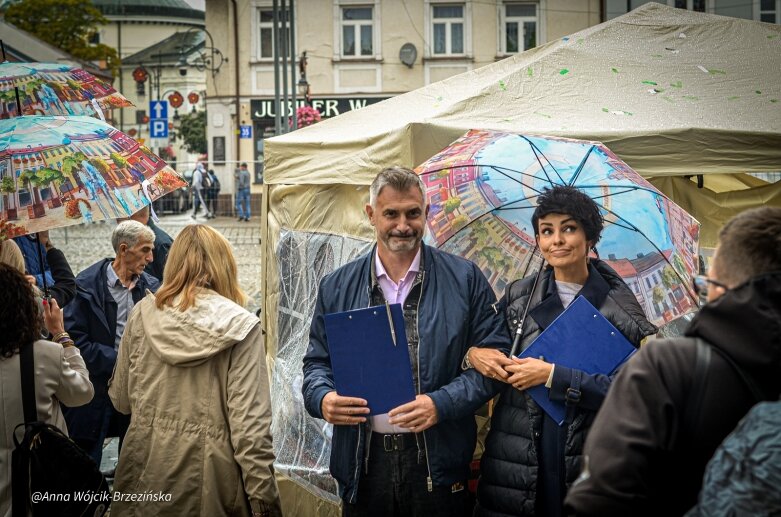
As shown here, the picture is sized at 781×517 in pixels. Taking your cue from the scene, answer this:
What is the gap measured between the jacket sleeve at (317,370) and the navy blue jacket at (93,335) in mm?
2075

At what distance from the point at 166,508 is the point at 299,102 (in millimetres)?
26390

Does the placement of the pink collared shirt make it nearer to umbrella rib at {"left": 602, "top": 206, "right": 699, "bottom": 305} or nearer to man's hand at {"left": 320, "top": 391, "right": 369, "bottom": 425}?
man's hand at {"left": 320, "top": 391, "right": 369, "bottom": 425}

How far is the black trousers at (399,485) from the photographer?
3.34 metres

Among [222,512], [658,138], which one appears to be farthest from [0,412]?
[658,138]

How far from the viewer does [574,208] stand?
3508 mm

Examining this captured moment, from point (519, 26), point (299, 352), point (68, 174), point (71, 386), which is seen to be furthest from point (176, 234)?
point (519, 26)

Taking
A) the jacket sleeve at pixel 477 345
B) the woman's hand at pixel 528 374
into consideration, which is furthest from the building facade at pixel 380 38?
the woman's hand at pixel 528 374

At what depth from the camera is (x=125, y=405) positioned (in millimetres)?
3912

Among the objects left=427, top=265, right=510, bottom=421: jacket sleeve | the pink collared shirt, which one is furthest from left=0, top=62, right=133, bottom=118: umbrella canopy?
left=427, top=265, right=510, bottom=421: jacket sleeve

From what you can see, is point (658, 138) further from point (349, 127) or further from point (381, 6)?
point (381, 6)

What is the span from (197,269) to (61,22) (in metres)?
37.9

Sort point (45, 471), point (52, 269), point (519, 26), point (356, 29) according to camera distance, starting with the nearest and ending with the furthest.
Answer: point (45, 471), point (52, 269), point (519, 26), point (356, 29)

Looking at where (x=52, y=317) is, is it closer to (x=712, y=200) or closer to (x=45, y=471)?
(x=45, y=471)

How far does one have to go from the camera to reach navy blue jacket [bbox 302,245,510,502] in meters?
3.32
